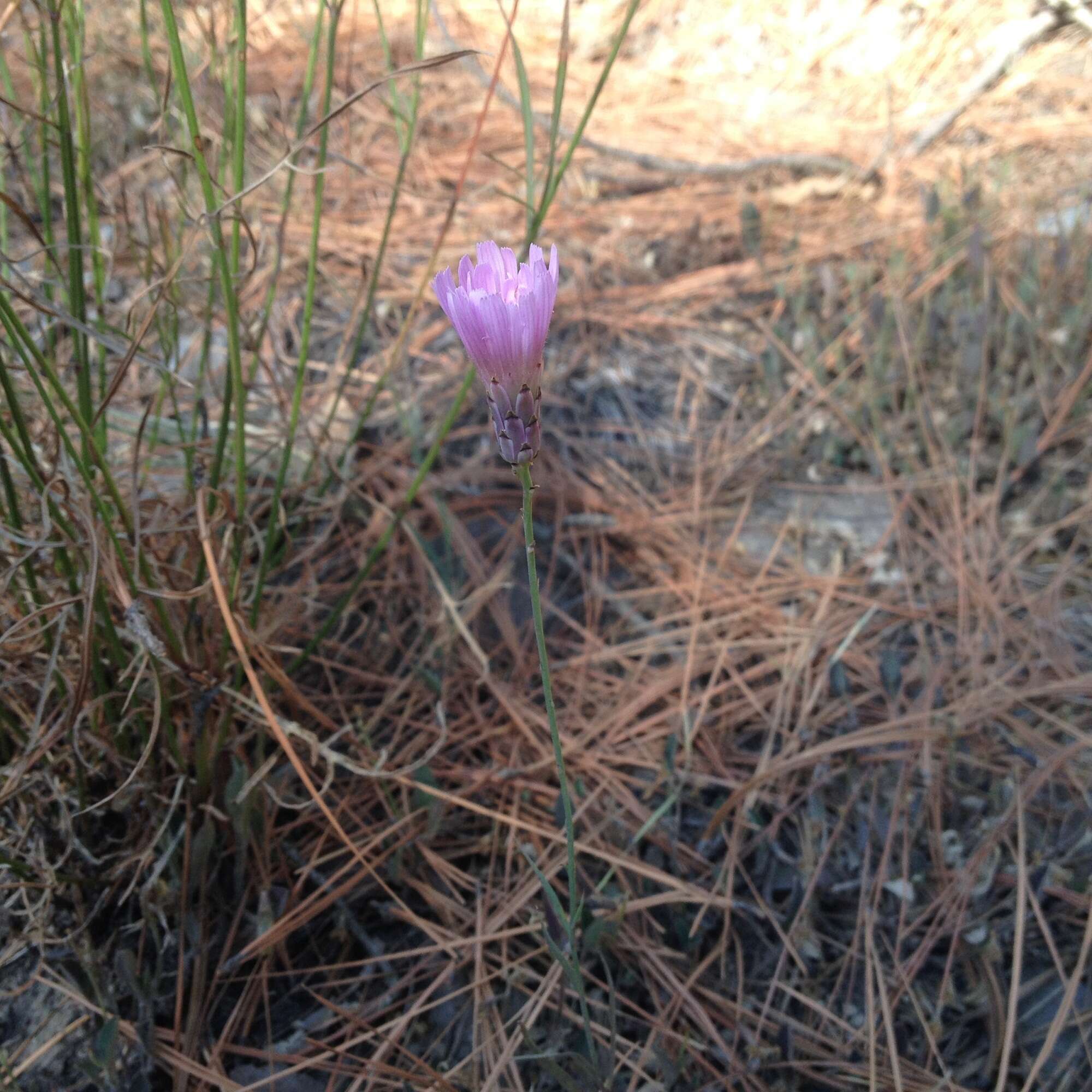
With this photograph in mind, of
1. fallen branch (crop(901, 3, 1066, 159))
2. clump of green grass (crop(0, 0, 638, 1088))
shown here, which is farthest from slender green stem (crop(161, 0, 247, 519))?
fallen branch (crop(901, 3, 1066, 159))

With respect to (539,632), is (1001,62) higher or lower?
higher

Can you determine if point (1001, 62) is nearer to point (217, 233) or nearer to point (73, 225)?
point (217, 233)

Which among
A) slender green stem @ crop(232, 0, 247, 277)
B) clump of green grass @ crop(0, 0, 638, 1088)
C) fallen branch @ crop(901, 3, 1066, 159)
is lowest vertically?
clump of green grass @ crop(0, 0, 638, 1088)

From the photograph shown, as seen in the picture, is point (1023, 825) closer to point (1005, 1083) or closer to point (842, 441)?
point (1005, 1083)

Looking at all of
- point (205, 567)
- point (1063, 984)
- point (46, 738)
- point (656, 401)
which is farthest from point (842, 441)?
point (46, 738)

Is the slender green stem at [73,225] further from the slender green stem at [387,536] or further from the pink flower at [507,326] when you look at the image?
the pink flower at [507,326]

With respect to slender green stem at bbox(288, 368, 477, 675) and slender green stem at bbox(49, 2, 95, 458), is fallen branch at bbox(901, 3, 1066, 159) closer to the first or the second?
slender green stem at bbox(288, 368, 477, 675)

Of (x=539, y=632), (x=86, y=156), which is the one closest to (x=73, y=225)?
(x=86, y=156)

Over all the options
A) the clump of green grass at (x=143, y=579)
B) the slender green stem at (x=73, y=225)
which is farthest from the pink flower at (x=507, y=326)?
the slender green stem at (x=73, y=225)
